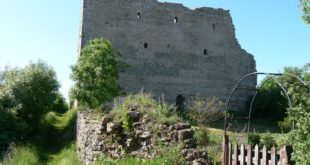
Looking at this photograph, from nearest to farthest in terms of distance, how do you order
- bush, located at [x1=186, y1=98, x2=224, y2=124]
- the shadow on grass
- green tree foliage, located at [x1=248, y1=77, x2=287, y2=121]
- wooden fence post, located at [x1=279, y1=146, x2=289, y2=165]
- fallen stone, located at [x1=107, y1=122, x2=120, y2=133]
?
1. wooden fence post, located at [x1=279, y1=146, x2=289, y2=165]
2. fallen stone, located at [x1=107, y1=122, x2=120, y2=133]
3. the shadow on grass
4. bush, located at [x1=186, y1=98, x2=224, y2=124]
5. green tree foliage, located at [x1=248, y1=77, x2=287, y2=121]

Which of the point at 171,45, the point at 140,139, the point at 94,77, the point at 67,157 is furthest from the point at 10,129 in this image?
the point at 171,45

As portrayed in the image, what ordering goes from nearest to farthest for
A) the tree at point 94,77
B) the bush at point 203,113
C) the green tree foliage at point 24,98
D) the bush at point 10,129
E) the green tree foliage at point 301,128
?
the green tree foliage at point 301,128
the bush at point 203,113
the bush at point 10,129
the green tree foliage at point 24,98
the tree at point 94,77

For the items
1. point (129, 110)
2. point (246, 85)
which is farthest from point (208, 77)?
point (129, 110)

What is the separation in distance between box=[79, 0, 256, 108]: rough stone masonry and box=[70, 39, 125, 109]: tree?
7139 millimetres

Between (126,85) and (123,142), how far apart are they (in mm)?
19925

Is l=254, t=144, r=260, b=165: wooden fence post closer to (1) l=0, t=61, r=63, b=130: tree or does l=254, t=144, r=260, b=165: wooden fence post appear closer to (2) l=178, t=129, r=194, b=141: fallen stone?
(2) l=178, t=129, r=194, b=141: fallen stone

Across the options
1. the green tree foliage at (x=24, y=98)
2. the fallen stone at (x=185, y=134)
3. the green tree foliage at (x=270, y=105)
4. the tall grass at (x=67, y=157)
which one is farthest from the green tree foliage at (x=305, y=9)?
the green tree foliage at (x=270, y=105)

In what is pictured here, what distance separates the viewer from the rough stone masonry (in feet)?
101

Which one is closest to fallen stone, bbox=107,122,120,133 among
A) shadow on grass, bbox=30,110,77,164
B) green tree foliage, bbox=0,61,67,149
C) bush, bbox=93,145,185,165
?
bush, bbox=93,145,185,165

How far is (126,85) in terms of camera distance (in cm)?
3089

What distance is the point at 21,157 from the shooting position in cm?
1546

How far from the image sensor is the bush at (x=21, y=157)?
49.2 feet

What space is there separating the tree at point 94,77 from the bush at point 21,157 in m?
5.87

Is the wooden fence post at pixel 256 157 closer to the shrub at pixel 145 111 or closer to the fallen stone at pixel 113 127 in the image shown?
the shrub at pixel 145 111
